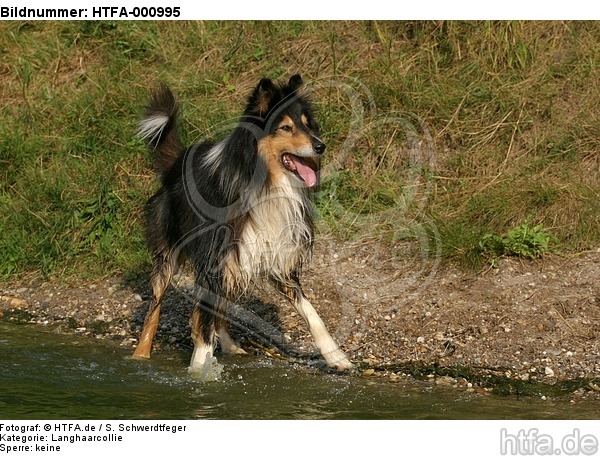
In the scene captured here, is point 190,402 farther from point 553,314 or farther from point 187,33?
point 187,33

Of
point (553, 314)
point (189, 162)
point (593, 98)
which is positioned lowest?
point (553, 314)

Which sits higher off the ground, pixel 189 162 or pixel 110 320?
pixel 189 162

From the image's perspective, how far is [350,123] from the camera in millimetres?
10250

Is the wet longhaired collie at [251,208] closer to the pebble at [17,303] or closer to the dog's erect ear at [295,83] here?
the dog's erect ear at [295,83]

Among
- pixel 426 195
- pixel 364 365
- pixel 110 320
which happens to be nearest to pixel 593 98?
pixel 426 195

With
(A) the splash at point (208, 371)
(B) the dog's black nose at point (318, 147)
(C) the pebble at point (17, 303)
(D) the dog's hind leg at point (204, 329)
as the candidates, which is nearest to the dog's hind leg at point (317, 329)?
(D) the dog's hind leg at point (204, 329)

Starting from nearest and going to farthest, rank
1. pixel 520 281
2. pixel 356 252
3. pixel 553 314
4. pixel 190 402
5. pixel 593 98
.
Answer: pixel 190 402 < pixel 553 314 < pixel 520 281 < pixel 356 252 < pixel 593 98

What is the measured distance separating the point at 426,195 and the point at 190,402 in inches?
151

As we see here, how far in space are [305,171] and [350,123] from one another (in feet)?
12.3

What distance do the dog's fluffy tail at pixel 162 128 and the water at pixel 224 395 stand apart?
5.13 ft

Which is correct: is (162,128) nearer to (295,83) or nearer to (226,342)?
(295,83)

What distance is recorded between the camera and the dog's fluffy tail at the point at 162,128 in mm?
7805

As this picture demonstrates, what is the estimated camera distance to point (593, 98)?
10164 mm

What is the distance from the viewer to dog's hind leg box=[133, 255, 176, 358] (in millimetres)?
7621
